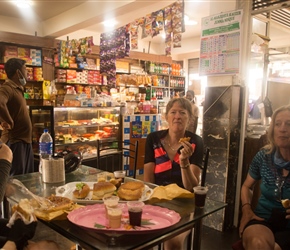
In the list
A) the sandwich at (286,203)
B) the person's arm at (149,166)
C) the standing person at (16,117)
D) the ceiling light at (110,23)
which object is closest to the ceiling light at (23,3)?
the ceiling light at (110,23)

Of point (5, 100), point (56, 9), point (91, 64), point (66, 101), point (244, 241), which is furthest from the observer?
point (91, 64)

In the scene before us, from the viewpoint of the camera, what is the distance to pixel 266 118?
403 cm

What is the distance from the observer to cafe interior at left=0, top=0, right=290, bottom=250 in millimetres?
1409

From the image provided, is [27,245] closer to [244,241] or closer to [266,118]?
[244,241]

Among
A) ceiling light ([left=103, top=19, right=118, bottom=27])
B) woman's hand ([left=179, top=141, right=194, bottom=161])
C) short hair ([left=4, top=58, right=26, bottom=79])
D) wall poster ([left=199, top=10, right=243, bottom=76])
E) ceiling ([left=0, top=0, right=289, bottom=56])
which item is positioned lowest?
woman's hand ([left=179, top=141, right=194, bottom=161])

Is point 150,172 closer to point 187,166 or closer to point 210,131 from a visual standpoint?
point 187,166

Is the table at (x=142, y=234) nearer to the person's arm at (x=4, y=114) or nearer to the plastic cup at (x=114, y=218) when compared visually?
the plastic cup at (x=114, y=218)

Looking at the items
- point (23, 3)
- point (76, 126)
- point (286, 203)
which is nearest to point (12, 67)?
point (76, 126)

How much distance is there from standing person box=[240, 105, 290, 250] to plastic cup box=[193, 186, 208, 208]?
1.63ft

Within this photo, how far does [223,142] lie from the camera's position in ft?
10.6

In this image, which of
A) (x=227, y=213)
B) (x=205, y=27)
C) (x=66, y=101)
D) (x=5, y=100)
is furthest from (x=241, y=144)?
(x=66, y=101)

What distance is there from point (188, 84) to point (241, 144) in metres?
6.99

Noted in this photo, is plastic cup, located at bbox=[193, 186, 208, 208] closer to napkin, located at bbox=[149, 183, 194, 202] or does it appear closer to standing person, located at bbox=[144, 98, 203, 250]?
napkin, located at bbox=[149, 183, 194, 202]

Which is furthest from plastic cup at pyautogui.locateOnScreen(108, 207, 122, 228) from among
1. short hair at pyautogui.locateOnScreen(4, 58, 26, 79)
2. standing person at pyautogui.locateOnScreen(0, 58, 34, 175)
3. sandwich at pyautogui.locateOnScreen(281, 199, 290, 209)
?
short hair at pyautogui.locateOnScreen(4, 58, 26, 79)
